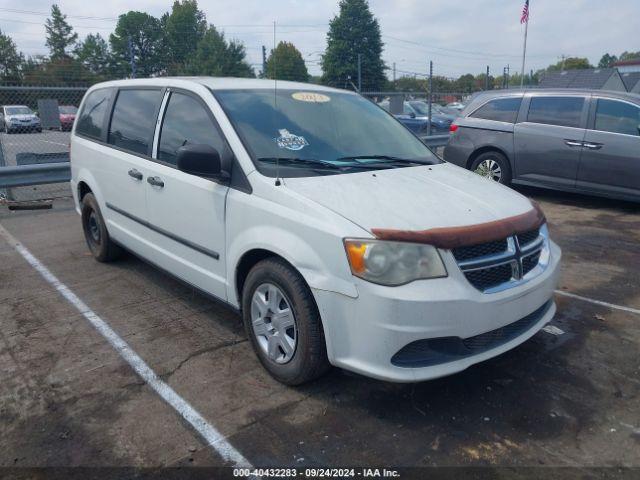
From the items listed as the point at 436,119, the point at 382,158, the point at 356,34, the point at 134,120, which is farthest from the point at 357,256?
the point at 356,34

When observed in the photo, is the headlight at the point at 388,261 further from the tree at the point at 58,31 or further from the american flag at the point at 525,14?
the tree at the point at 58,31

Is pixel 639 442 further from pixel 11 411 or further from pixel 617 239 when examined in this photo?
pixel 617 239

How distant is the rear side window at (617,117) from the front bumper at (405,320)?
585 cm

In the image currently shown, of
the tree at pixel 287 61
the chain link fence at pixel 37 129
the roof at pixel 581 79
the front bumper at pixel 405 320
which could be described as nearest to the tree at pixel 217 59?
the tree at pixel 287 61

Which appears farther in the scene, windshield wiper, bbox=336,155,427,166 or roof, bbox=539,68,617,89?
roof, bbox=539,68,617,89

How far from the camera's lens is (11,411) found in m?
3.04

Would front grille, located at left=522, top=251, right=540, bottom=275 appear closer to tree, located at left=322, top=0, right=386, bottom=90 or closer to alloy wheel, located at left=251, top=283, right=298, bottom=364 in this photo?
alloy wheel, located at left=251, top=283, right=298, bottom=364

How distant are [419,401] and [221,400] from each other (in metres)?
1.13

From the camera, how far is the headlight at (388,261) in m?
2.70

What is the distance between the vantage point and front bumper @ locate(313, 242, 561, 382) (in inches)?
105

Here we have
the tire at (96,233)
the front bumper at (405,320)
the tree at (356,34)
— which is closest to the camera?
the front bumper at (405,320)

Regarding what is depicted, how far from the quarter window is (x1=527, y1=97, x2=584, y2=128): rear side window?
617 centimetres

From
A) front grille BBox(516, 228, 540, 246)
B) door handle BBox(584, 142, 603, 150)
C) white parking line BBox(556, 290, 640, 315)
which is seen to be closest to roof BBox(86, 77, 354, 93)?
front grille BBox(516, 228, 540, 246)

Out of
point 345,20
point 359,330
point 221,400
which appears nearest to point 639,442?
point 359,330
